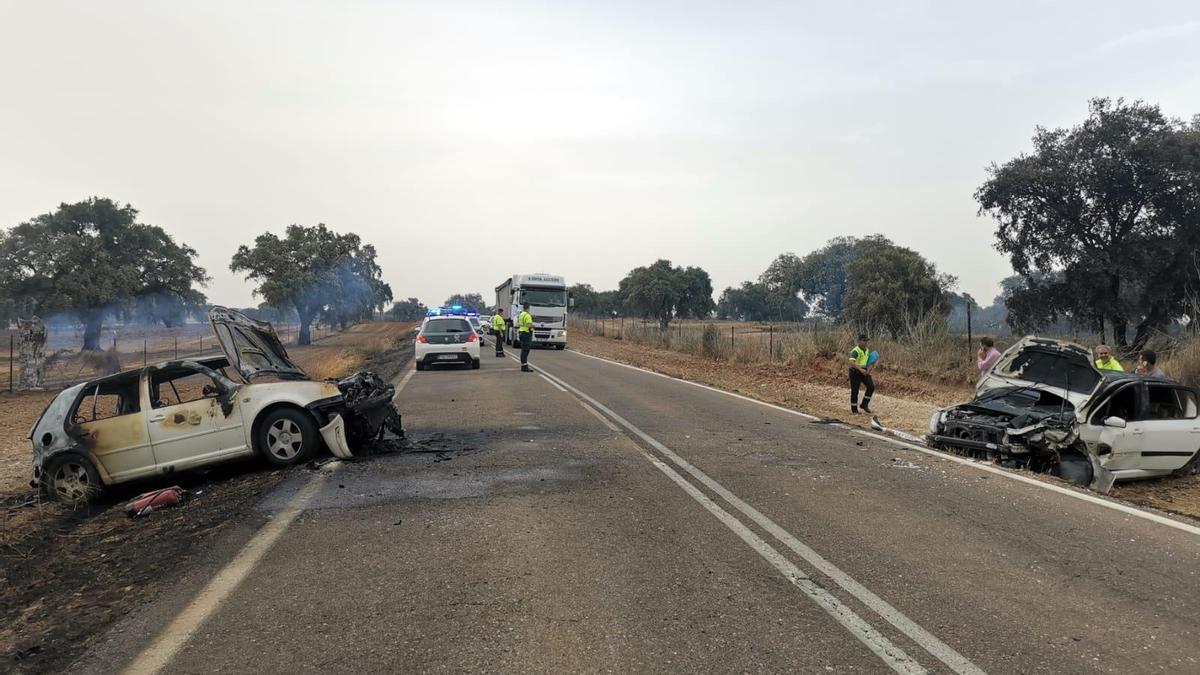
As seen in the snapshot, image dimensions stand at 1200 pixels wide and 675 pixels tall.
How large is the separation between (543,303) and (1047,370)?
23.0 metres

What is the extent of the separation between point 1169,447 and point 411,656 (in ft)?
26.8

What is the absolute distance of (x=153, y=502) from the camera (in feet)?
21.3

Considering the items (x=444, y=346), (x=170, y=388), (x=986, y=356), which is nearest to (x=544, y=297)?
(x=444, y=346)

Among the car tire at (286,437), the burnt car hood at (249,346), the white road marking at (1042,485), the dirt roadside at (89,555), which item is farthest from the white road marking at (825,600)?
the burnt car hood at (249,346)

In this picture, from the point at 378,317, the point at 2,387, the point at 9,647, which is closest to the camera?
the point at 9,647

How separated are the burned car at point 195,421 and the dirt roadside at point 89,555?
303mm

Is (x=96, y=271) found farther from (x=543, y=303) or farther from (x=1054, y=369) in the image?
(x=1054, y=369)

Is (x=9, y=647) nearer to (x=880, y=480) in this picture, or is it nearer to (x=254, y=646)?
(x=254, y=646)

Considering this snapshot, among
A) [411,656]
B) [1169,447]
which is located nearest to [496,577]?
[411,656]

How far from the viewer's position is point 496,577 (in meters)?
4.29

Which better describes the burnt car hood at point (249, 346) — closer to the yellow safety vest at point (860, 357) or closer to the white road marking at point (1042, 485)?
the white road marking at point (1042, 485)

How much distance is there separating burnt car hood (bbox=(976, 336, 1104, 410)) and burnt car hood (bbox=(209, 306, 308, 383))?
891 cm

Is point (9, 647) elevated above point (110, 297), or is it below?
below

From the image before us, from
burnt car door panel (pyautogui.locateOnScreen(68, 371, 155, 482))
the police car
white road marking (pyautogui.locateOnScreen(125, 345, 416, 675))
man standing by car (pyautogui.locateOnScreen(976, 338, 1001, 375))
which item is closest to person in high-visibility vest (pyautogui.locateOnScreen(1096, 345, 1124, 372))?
man standing by car (pyautogui.locateOnScreen(976, 338, 1001, 375))
